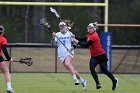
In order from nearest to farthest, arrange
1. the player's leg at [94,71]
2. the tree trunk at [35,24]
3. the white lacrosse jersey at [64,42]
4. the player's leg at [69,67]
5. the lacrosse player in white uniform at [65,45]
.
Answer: the player's leg at [94,71] < the player's leg at [69,67] < the lacrosse player in white uniform at [65,45] < the white lacrosse jersey at [64,42] < the tree trunk at [35,24]

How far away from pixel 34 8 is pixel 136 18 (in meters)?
5.27

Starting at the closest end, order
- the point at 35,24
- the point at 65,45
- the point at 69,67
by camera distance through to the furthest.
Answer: the point at 69,67
the point at 65,45
the point at 35,24

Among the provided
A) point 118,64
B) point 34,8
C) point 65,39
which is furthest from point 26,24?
point 65,39

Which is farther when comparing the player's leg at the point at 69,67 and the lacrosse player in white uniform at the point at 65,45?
the lacrosse player in white uniform at the point at 65,45

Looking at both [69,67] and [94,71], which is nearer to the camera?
[94,71]

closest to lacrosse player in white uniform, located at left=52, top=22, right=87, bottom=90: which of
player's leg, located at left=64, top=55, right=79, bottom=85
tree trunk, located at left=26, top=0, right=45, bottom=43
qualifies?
player's leg, located at left=64, top=55, right=79, bottom=85

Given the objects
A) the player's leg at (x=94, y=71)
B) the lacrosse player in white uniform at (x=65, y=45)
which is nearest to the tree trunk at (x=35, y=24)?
the lacrosse player in white uniform at (x=65, y=45)

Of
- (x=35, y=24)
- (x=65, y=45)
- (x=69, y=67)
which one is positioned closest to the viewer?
(x=69, y=67)

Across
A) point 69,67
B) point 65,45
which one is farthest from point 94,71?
point 65,45

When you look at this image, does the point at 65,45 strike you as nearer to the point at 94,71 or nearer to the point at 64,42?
the point at 64,42

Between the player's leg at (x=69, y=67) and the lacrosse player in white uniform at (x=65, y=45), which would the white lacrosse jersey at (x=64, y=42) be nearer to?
the lacrosse player in white uniform at (x=65, y=45)

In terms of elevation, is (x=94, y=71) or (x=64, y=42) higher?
(x=64, y=42)

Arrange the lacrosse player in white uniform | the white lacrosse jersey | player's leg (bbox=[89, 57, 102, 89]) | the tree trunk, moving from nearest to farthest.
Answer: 1. player's leg (bbox=[89, 57, 102, 89])
2. the lacrosse player in white uniform
3. the white lacrosse jersey
4. the tree trunk

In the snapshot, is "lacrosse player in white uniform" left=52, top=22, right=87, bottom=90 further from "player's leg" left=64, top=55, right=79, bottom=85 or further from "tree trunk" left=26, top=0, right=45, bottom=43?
"tree trunk" left=26, top=0, right=45, bottom=43
